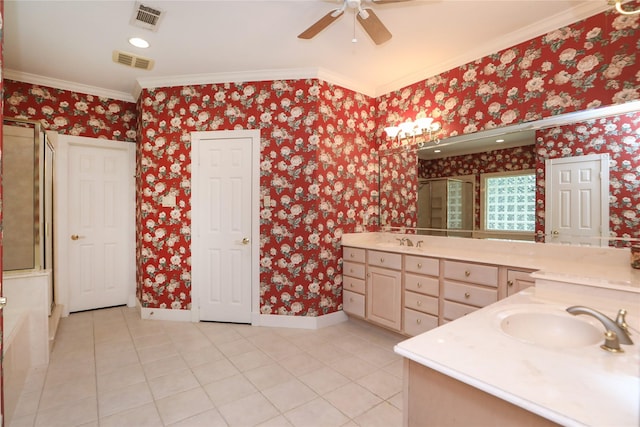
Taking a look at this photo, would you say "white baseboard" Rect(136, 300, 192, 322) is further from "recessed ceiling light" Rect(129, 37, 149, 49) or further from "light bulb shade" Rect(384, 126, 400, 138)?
"light bulb shade" Rect(384, 126, 400, 138)

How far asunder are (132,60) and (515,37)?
136 inches

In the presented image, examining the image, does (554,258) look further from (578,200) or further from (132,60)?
(132,60)

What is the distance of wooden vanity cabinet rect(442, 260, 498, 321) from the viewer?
7.21 feet

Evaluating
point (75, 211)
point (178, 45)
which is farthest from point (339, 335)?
point (75, 211)

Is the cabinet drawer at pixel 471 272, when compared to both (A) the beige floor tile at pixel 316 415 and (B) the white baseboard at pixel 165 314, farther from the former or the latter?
(B) the white baseboard at pixel 165 314

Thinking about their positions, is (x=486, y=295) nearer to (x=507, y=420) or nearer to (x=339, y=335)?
(x=339, y=335)

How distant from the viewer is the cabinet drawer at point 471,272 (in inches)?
86.1

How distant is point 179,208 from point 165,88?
4.45 feet

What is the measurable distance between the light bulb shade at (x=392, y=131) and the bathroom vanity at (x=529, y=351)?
166cm

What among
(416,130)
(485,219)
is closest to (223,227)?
(416,130)

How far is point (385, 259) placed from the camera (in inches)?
115

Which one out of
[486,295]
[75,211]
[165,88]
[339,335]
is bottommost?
[339,335]

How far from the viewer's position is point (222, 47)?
9.02ft

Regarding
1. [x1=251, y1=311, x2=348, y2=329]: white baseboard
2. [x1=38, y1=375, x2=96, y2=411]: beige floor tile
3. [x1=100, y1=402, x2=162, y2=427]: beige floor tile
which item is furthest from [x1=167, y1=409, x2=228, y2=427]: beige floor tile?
[x1=251, y1=311, x2=348, y2=329]: white baseboard
